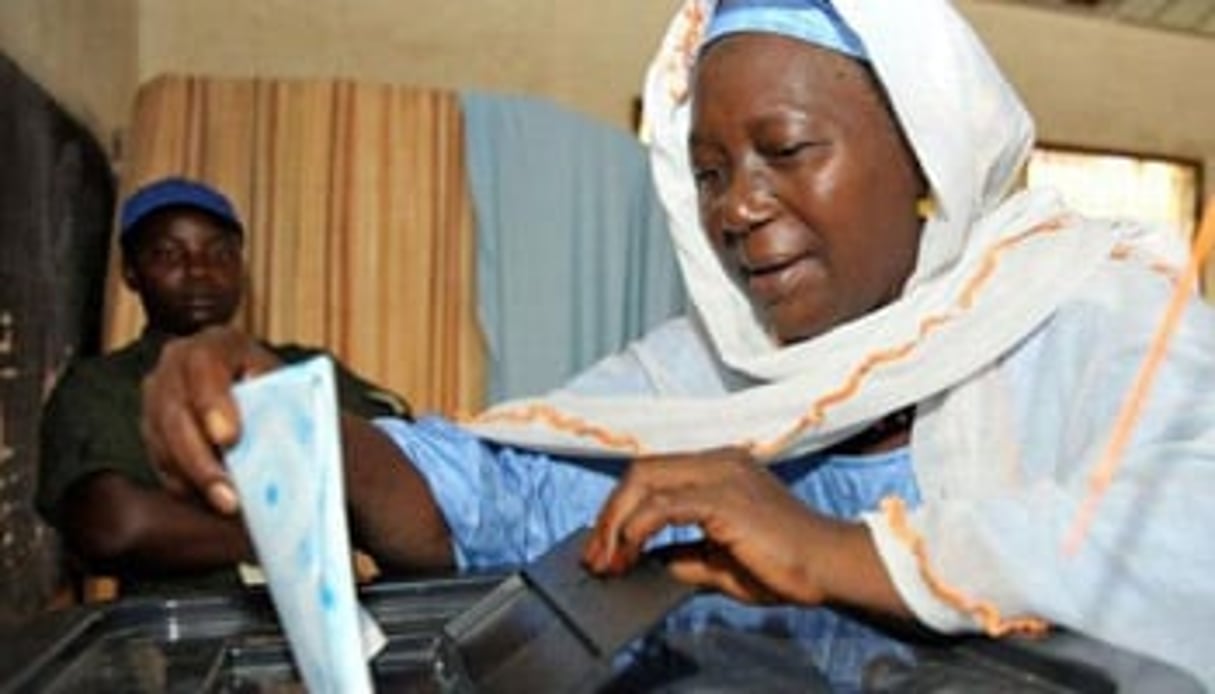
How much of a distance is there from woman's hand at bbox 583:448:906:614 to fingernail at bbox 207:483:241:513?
0.75ft

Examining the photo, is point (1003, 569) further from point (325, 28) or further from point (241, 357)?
point (325, 28)

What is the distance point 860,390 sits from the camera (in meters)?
0.89

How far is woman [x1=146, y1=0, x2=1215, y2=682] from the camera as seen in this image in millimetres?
652

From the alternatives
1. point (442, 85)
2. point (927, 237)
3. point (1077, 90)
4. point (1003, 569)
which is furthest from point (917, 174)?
point (1077, 90)

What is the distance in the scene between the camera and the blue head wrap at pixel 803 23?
0.95m

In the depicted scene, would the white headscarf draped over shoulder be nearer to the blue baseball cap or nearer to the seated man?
the seated man

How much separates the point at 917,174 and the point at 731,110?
175mm

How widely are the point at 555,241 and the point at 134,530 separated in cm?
144

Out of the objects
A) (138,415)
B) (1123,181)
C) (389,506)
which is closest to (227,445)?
(389,506)

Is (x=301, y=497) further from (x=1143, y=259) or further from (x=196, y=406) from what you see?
(x=1143, y=259)

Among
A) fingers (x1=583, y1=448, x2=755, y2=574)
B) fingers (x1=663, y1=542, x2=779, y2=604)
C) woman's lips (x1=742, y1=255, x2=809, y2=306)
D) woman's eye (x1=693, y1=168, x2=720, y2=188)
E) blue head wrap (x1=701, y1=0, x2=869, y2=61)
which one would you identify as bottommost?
fingers (x1=663, y1=542, x2=779, y2=604)

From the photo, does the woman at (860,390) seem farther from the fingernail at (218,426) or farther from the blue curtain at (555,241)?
the blue curtain at (555,241)

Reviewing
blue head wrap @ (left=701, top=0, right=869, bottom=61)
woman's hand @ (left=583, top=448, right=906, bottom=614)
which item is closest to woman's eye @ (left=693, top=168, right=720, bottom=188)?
blue head wrap @ (left=701, top=0, right=869, bottom=61)

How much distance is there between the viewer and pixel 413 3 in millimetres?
3391
